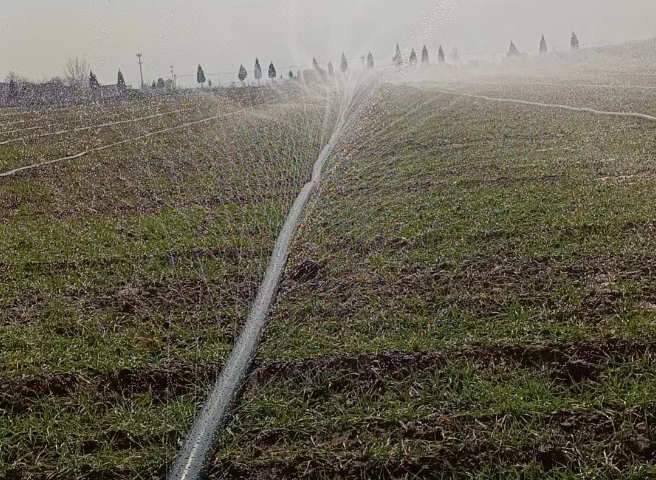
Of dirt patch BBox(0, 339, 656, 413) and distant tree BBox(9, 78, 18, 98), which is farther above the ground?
distant tree BBox(9, 78, 18, 98)

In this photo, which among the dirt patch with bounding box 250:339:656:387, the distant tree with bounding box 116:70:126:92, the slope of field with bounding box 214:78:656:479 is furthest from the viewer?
the distant tree with bounding box 116:70:126:92

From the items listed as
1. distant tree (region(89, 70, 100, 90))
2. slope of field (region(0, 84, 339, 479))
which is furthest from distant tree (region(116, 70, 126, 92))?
slope of field (region(0, 84, 339, 479))

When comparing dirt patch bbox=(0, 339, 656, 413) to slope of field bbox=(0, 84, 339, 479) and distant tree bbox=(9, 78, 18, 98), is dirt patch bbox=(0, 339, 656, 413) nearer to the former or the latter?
slope of field bbox=(0, 84, 339, 479)

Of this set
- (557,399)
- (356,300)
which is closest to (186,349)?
(356,300)

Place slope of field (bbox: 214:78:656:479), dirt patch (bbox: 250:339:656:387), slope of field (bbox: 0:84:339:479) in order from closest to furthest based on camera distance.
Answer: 1. slope of field (bbox: 214:78:656:479)
2. slope of field (bbox: 0:84:339:479)
3. dirt patch (bbox: 250:339:656:387)

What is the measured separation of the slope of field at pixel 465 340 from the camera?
171 centimetres

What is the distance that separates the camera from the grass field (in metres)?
1.76

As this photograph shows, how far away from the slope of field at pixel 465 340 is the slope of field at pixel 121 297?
0.27 m

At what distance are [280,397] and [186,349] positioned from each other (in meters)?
0.53

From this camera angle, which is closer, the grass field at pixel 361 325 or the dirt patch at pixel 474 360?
the grass field at pixel 361 325

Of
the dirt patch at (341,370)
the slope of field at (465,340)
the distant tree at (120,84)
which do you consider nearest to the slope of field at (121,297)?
the dirt patch at (341,370)

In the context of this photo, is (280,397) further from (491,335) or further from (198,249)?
(198,249)

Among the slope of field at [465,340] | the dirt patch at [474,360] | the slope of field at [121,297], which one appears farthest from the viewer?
the dirt patch at [474,360]

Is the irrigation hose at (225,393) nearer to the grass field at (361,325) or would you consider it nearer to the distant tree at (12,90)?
the grass field at (361,325)
